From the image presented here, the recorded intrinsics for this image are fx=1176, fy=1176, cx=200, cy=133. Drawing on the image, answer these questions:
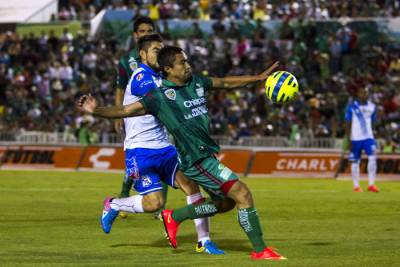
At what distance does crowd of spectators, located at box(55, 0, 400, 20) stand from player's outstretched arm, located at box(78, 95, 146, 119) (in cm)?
3210

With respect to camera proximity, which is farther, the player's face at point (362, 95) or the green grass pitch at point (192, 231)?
the player's face at point (362, 95)

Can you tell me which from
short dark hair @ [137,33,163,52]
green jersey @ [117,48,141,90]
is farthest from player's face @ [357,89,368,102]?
short dark hair @ [137,33,163,52]

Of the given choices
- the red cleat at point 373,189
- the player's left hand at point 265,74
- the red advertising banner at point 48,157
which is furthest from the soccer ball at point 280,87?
the red advertising banner at point 48,157

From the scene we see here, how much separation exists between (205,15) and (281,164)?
49.3ft

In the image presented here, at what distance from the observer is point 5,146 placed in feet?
123

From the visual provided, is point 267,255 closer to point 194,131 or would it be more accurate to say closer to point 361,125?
point 194,131

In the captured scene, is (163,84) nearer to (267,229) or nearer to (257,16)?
(267,229)

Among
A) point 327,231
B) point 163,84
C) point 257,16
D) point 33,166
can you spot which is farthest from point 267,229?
point 257,16

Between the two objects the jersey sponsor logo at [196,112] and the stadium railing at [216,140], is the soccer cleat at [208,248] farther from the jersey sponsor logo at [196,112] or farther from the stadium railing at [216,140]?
the stadium railing at [216,140]

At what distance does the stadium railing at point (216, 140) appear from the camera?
34.9 m

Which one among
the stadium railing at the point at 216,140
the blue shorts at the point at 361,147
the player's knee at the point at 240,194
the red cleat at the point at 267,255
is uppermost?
the player's knee at the point at 240,194

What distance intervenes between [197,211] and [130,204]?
1490 mm

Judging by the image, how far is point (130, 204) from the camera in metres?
14.6

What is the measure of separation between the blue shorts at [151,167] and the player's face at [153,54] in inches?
42.0
